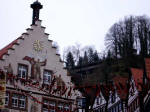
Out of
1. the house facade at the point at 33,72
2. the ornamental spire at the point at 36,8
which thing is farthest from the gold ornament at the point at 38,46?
the ornamental spire at the point at 36,8

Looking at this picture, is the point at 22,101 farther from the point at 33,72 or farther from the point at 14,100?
the point at 33,72

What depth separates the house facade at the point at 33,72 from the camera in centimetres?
3103

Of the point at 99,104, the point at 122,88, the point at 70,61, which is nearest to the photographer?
the point at 122,88

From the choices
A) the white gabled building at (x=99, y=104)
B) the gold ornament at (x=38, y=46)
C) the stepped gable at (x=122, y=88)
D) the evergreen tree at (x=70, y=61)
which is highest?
the evergreen tree at (x=70, y=61)

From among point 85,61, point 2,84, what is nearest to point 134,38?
point 85,61

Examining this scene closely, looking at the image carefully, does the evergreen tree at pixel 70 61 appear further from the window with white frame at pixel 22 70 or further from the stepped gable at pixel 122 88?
the window with white frame at pixel 22 70

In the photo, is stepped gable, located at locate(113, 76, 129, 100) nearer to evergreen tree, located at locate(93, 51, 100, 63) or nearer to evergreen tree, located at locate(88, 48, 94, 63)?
evergreen tree, located at locate(93, 51, 100, 63)

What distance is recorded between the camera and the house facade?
102 ft

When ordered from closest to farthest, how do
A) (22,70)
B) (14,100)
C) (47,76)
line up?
(14,100), (22,70), (47,76)

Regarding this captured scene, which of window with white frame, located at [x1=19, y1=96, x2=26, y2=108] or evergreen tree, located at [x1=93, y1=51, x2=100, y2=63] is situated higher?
evergreen tree, located at [x1=93, y1=51, x2=100, y2=63]

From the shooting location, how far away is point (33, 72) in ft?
108

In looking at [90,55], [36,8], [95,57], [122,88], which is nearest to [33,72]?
[36,8]

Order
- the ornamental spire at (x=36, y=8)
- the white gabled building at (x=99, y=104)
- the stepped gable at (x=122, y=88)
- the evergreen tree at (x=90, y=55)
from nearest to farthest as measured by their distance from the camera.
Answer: the stepped gable at (x=122, y=88) < the white gabled building at (x=99, y=104) < the ornamental spire at (x=36, y=8) < the evergreen tree at (x=90, y=55)

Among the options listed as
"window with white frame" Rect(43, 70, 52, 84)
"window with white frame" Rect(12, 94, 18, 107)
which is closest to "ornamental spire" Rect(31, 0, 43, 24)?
"window with white frame" Rect(43, 70, 52, 84)
